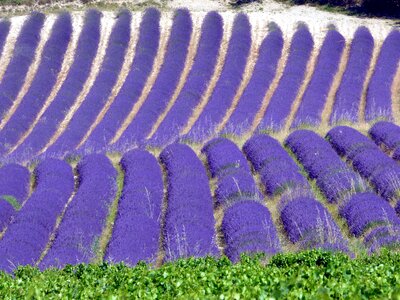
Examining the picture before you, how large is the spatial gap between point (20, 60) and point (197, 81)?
9731mm

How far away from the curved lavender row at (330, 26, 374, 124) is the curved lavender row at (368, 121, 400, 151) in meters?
3.04

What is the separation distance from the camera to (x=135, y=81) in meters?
33.4

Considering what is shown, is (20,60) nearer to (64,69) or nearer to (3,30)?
(64,69)

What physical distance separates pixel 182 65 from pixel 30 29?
9548mm

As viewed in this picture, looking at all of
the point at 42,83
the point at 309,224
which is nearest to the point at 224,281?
the point at 309,224

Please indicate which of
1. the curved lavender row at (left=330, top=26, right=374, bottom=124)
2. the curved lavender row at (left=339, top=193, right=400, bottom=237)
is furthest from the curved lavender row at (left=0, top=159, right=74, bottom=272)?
the curved lavender row at (left=330, top=26, right=374, bottom=124)

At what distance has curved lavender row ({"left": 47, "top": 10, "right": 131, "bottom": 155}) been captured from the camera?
2816cm

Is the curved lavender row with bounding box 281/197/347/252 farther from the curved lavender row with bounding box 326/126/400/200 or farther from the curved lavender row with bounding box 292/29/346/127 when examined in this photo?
the curved lavender row with bounding box 292/29/346/127

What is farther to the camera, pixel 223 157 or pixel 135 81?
pixel 135 81

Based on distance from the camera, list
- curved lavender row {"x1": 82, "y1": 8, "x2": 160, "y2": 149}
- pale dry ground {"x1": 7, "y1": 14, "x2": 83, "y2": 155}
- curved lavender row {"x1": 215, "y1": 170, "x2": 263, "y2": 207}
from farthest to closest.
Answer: pale dry ground {"x1": 7, "y1": 14, "x2": 83, "y2": 155} → curved lavender row {"x1": 82, "y1": 8, "x2": 160, "y2": 149} → curved lavender row {"x1": 215, "y1": 170, "x2": 263, "y2": 207}

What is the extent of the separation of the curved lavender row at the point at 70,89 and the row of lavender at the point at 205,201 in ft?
19.8

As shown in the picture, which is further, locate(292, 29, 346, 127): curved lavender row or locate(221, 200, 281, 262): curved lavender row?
locate(292, 29, 346, 127): curved lavender row

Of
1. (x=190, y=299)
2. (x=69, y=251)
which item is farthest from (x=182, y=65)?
(x=190, y=299)

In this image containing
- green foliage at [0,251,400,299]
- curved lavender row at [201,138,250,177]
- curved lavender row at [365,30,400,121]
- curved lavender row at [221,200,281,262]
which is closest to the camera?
green foliage at [0,251,400,299]
